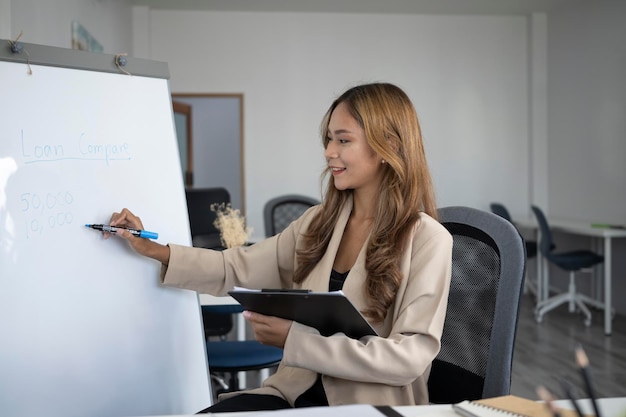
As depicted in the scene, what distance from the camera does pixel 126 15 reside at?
723 cm

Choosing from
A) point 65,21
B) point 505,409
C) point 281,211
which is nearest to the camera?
point 505,409

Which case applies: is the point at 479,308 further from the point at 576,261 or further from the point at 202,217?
the point at 576,261

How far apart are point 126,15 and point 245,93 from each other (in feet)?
4.88

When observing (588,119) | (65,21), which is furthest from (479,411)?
(588,119)

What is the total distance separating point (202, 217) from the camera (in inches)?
179

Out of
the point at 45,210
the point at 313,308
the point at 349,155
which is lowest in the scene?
the point at 313,308

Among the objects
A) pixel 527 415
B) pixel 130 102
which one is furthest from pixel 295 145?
pixel 527 415

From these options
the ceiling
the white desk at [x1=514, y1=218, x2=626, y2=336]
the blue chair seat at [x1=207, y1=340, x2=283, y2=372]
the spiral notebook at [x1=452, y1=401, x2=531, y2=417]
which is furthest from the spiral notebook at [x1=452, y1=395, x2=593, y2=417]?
the ceiling

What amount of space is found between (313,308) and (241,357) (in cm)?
135

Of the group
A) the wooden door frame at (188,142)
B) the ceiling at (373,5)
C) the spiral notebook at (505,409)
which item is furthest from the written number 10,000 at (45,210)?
the wooden door frame at (188,142)

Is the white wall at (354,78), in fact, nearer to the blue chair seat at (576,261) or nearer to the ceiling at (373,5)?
the ceiling at (373,5)

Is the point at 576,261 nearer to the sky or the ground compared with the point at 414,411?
nearer to the ground

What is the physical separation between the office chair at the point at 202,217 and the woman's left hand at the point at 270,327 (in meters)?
2.83

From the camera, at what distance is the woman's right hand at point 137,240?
1.80m
